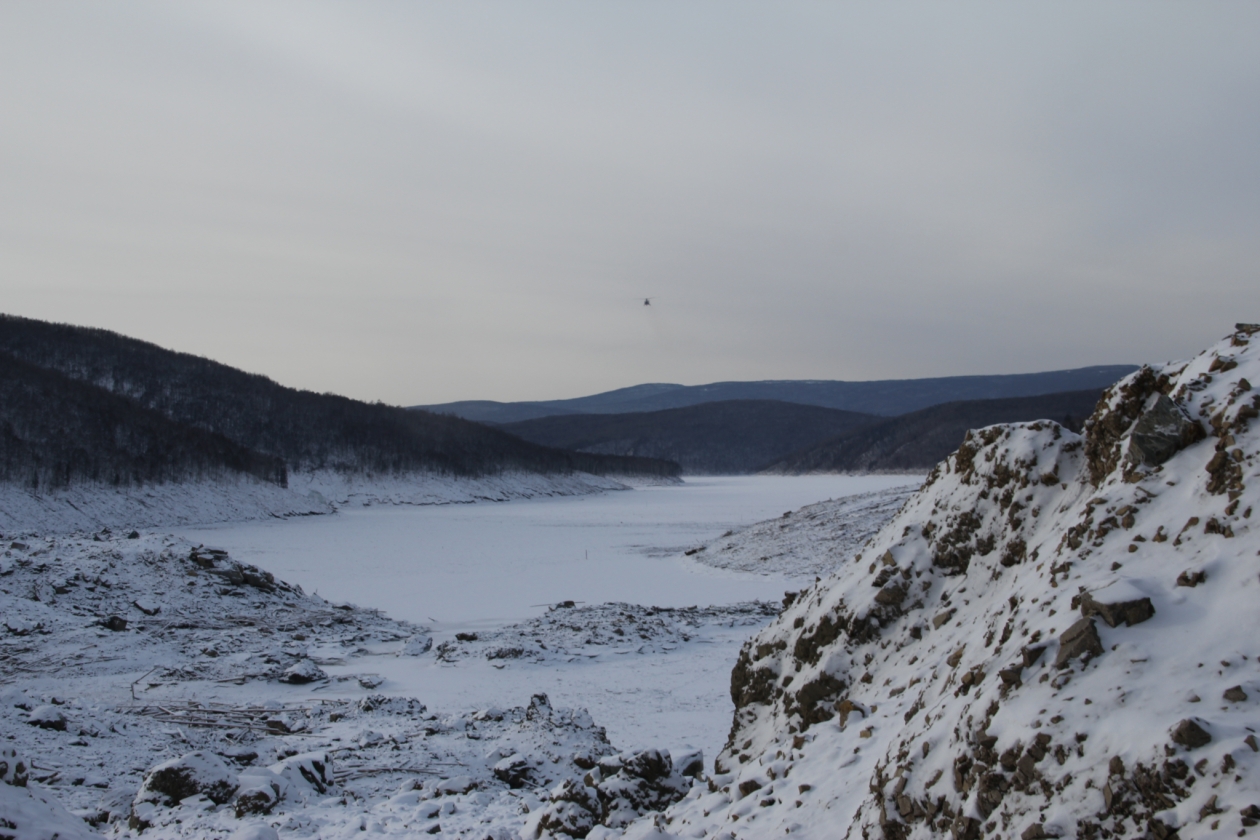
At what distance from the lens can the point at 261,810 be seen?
7.21 m

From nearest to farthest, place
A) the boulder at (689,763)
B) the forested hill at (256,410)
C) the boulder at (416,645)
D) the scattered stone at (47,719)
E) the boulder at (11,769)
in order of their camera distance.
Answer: the boulder at (11,769)
the boulder at (689,763)
the scattered stone at (47,719)
the boulder at (416,645)
the forested hill at (256,410)

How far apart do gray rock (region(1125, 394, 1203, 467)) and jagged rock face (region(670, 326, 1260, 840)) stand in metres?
0.01

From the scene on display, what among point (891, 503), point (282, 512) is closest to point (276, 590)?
point (891, 503)

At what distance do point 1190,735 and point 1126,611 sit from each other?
0.80 m

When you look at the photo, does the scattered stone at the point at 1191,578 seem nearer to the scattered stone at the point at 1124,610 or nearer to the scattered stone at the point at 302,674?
the scattered stone at the point at 1124,610

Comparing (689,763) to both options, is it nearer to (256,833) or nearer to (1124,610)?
(256,833)

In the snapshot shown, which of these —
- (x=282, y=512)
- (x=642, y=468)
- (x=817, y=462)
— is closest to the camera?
(x=282, y=512)

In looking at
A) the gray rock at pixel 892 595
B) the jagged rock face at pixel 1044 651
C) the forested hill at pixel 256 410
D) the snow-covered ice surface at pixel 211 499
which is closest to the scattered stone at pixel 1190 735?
the jagged rock face at pixel 1044 651

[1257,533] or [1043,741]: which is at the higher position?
[1257,533]

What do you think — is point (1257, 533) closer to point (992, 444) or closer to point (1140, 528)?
point (1140, 528)

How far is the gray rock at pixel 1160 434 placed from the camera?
4.76 metres

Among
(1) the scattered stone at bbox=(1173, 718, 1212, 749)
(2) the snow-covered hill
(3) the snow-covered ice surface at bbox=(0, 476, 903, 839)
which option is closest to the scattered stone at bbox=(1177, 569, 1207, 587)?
(1) the scattered stone at bbox=(1173, 718, 1212, 749)

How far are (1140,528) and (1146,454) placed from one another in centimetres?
58

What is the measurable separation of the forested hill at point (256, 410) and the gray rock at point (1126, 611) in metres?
110
